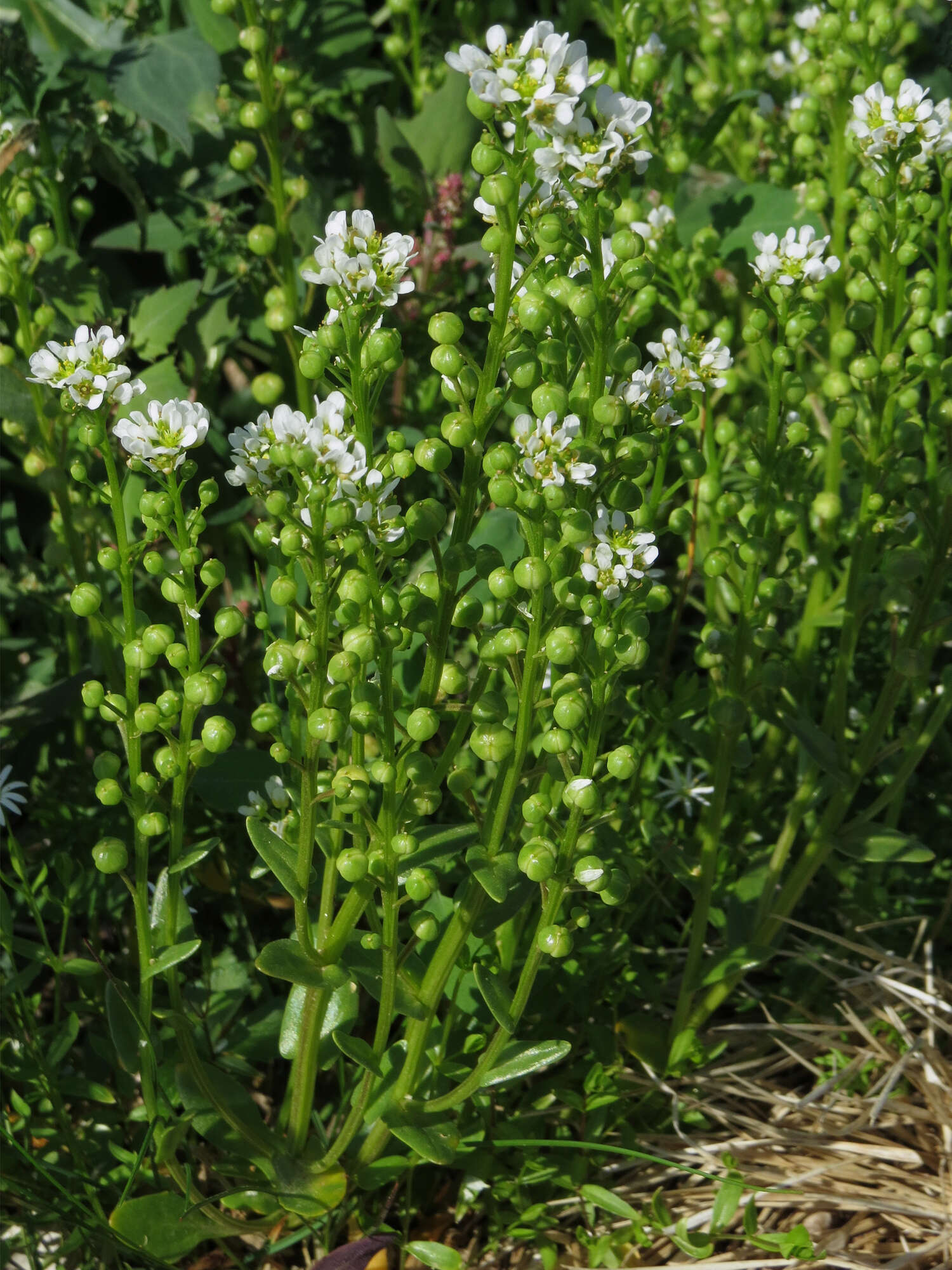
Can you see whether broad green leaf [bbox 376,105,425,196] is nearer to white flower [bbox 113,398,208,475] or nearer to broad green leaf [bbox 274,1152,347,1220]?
white flower [bbox 113,398,208,475]

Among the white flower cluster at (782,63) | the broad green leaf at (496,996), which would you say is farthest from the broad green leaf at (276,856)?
the white flower cluster at (782,63)

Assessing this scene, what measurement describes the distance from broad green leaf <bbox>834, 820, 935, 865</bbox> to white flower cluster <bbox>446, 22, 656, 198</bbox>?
3.56ft

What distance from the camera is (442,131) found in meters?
2.77

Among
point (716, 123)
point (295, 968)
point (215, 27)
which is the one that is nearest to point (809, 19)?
point (716, 123)

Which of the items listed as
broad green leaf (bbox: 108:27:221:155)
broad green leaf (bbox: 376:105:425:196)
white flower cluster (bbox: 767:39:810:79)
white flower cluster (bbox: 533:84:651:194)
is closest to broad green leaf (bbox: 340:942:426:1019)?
white flower cluster (bbox: 533:84:651:194)

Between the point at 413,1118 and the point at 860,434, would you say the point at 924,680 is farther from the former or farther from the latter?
the point at 413,1118

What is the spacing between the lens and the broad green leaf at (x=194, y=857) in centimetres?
150

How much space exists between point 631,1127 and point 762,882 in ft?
1.45

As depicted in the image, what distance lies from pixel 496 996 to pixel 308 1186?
0.43 meters

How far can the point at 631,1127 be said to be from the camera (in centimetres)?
197

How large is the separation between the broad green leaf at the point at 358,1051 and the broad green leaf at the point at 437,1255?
0.29 m

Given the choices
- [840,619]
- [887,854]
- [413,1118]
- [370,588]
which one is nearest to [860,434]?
[840,619]

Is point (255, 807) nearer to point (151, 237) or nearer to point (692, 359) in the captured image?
point (692, 359)

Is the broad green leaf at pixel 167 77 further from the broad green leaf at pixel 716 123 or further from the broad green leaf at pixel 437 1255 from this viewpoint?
the broad green leaf at pixel 437 1255
